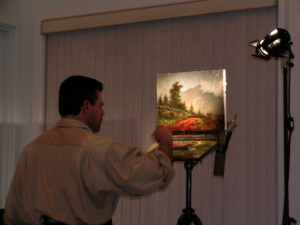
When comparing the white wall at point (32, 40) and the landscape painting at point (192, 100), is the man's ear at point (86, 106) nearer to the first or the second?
the landscape painting at point (192, 100)

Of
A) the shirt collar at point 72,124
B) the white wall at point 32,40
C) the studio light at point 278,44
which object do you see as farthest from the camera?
the white wall at point 32,40

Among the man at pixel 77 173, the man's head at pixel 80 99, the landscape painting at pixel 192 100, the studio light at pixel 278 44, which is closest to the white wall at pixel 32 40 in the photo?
the landscape painting at pixel 192 100

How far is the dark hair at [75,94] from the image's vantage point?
199cm

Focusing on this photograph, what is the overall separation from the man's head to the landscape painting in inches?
56.0

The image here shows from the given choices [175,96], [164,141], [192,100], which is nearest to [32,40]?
[175,96]

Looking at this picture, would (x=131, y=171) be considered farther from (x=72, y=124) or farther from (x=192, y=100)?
(x=192, y=100)

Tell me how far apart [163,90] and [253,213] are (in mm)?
1264

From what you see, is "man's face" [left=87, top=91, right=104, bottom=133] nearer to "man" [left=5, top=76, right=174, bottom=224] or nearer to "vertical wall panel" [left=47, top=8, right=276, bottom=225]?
"man" [left=5, top=76, right=174, bottom=224]

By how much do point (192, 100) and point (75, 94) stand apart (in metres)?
1.81

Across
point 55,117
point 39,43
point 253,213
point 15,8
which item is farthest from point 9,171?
point 253,213

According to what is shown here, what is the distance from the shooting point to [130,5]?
393 cm

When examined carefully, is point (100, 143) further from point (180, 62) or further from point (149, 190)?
point (180, 62)

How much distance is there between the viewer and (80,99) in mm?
1990

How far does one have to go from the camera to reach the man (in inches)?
72.1
